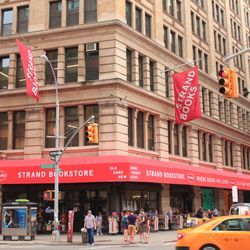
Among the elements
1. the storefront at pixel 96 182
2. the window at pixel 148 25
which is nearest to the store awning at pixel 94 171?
the storefront at pixel 96 182

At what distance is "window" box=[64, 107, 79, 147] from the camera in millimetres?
32438

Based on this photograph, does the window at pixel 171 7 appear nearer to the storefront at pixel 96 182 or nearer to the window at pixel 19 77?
the storefront at pixel 96 182

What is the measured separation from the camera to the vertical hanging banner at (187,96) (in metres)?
33.1

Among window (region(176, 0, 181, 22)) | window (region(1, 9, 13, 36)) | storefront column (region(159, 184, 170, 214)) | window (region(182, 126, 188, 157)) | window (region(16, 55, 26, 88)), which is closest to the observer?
window (region(16, 55, 26, 88))

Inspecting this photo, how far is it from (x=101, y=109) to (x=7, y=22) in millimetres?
11896

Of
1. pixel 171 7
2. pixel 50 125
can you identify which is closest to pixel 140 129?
pixel 50 125

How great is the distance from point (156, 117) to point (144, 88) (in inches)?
116

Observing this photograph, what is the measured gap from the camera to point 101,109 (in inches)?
1236

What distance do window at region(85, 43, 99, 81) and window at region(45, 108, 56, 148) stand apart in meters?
3.70

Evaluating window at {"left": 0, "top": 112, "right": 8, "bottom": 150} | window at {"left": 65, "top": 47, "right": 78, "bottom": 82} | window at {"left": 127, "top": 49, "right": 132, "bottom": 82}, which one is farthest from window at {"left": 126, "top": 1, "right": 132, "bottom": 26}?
window at {"left": 0, "top": 112, "right": 8, "bottom": 150}

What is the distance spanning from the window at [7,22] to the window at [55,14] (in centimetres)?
361

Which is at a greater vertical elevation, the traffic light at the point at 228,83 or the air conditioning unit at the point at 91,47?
the air conditioning unit at the point at 91,47

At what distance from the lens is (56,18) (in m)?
35.1

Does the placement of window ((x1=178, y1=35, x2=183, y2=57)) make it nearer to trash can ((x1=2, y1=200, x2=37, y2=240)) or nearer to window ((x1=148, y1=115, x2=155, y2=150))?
window ((x1=148, y1=115, x2=155, y2=150))
